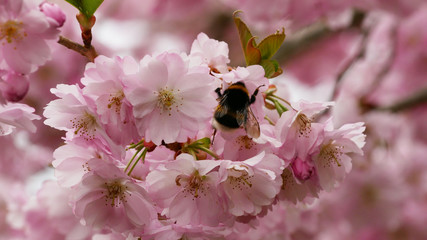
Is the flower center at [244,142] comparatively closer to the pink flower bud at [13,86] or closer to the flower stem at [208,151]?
the flower stem at [208,151]

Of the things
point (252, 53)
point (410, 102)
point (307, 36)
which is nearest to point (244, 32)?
point (252, 53)

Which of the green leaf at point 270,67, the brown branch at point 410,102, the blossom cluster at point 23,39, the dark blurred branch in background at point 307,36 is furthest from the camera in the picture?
the brown branch at point 410,102

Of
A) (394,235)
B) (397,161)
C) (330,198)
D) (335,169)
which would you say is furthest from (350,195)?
(335,169)

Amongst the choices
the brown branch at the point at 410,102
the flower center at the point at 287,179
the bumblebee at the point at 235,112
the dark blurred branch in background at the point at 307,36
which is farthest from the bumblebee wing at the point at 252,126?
the brown branch at the point at 410,102

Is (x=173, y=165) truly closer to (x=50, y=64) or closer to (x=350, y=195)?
(x=50, y=64)

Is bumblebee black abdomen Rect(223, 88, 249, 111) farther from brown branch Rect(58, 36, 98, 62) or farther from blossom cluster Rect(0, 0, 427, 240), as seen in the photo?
brown branch Rect(58, 36, 98, 62)

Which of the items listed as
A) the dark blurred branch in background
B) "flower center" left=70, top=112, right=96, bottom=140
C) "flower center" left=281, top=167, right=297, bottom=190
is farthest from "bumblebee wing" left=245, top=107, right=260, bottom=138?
the dark blurred branch in background
